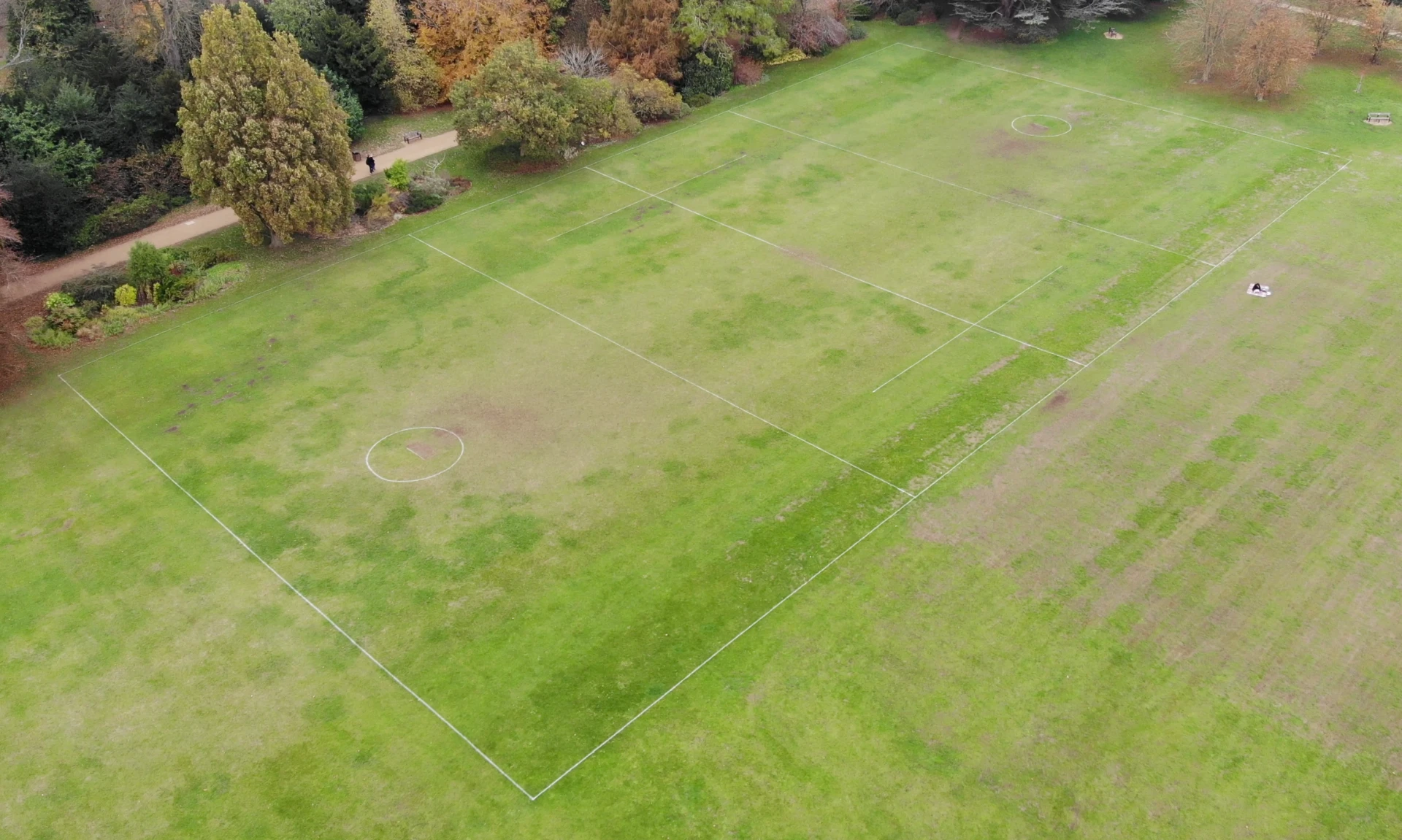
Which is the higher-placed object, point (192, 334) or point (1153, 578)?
point (192, 334)

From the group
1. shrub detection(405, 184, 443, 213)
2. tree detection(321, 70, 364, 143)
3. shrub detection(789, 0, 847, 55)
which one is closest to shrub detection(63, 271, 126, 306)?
shrub detection(405, 184, 443, 213)

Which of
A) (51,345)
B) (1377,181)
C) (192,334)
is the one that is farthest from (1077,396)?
(51,345)

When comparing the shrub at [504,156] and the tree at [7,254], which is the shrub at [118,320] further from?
the shrub at [504,156]

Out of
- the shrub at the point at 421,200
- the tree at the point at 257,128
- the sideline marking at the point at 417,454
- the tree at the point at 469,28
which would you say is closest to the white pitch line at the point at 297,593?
the sideline marking at the point at 417,454

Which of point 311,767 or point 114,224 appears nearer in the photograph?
point 311,767

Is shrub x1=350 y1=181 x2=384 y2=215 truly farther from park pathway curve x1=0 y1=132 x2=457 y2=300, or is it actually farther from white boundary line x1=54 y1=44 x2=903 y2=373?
white boundary line x1=54 y1=44 x2=903 y2=373

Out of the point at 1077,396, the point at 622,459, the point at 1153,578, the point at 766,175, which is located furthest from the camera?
the point at 766,175

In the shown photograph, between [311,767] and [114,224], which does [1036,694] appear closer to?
[311,767]
